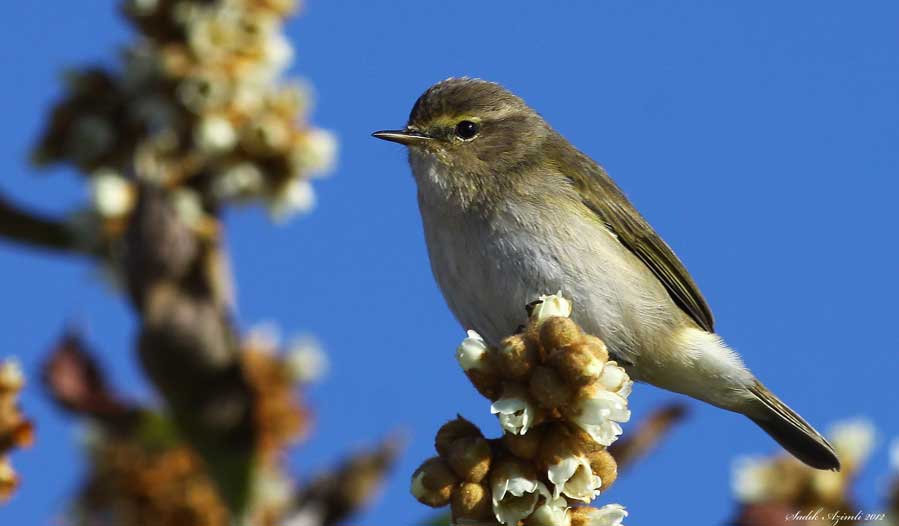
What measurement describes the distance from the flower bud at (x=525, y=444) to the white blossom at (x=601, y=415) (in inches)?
4.3

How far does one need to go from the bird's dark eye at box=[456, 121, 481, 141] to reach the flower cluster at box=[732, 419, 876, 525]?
4167mm

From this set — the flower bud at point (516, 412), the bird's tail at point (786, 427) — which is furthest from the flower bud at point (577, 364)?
the bird's tail at point (786, 427)

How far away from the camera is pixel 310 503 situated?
1.33 metres

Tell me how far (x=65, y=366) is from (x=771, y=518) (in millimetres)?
932

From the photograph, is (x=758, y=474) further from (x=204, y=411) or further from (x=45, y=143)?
(x=45, y=143)

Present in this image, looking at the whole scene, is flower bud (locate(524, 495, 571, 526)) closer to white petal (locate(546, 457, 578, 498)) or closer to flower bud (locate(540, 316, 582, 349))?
white petal (locate(546, 457, 578, 498))

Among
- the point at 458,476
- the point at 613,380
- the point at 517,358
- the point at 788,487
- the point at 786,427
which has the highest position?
the point at 786,427

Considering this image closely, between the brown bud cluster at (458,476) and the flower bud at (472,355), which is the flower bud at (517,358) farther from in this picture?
the brown bud cluster at (458,476)

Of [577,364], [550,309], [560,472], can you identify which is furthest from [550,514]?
[550,309]

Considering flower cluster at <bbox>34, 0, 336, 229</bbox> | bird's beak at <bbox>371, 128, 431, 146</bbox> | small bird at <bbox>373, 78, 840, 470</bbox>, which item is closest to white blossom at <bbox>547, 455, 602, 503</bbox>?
flower cluster at <bbox>34, 0, 336, 229</bbox>

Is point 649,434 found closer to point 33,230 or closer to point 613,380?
point 613,380

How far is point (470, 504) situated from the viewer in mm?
2209

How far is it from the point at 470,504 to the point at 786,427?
14.6 ft

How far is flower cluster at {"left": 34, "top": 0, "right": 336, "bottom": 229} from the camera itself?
51.1 inches
